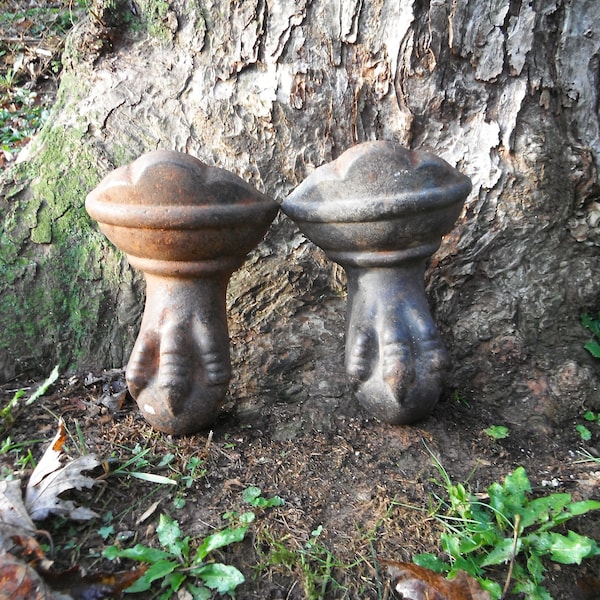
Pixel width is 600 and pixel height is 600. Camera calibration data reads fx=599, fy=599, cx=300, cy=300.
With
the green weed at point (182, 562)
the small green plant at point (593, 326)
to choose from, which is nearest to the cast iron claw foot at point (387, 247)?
the green weed at point (182, 562)

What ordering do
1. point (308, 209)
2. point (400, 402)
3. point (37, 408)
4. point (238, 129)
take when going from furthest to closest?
1. point (238, 129)
2. point (37, 408)
3. point (400, 402)
4. point (308, 209)

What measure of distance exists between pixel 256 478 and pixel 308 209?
0.73 m

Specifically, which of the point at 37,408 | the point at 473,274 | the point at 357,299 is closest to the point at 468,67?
the point at 473,274

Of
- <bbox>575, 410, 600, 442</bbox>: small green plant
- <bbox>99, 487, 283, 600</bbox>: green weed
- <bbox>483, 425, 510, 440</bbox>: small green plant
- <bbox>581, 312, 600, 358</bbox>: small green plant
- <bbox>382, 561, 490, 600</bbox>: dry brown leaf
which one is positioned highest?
<bbox>581, 312, 600, 358</bbox>: small green plant

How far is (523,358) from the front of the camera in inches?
79.4

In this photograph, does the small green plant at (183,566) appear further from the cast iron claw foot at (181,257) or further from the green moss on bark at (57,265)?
the green moss on bark at (57,265)

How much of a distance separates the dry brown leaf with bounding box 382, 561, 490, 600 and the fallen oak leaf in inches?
29.0

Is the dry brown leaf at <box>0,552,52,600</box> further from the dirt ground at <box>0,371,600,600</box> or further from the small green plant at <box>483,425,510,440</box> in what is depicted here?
the small green plant at <box>483,425,510,440</box>

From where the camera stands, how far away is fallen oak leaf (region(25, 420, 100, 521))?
55.7 inches

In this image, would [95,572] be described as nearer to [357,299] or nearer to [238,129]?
[357,299]

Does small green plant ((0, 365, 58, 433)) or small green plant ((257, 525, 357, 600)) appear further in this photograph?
small green plant ((0, 365, 58, 433))

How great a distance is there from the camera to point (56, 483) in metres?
1.46

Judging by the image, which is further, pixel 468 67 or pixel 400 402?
pixel 468 67

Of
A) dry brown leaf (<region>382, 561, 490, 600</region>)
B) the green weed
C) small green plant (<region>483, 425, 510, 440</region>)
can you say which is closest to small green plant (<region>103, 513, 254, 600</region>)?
the green weed
